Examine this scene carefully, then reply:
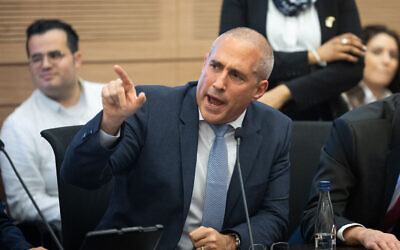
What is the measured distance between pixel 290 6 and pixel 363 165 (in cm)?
104

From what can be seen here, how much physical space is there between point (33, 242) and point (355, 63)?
5.96ft

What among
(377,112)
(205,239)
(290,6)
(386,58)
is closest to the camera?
(205,239)

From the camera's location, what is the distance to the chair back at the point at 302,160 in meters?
2.91

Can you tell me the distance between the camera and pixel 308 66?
3180mm

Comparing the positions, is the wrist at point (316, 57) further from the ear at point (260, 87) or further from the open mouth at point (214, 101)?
the open mouth at point (214, 101)

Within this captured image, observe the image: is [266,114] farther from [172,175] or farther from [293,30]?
[293,30]

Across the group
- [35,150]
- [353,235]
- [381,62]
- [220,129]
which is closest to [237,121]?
[220,129]

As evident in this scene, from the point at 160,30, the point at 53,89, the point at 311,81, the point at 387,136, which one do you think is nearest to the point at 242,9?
the point at 311,81

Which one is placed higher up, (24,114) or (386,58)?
(386,58)

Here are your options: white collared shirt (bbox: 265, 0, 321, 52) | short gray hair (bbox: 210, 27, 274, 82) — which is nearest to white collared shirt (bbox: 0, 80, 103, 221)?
white collared shirt (bbox: 265, 0, 321, 52)

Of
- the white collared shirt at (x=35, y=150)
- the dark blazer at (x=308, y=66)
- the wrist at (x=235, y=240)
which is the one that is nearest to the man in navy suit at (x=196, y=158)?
the wrist at (x=235, y=240)

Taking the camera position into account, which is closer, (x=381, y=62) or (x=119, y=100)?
(x=119, y=100)

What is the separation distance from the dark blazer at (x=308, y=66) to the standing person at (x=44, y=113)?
113cm

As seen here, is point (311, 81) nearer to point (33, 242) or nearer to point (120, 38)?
point (33, 242)
